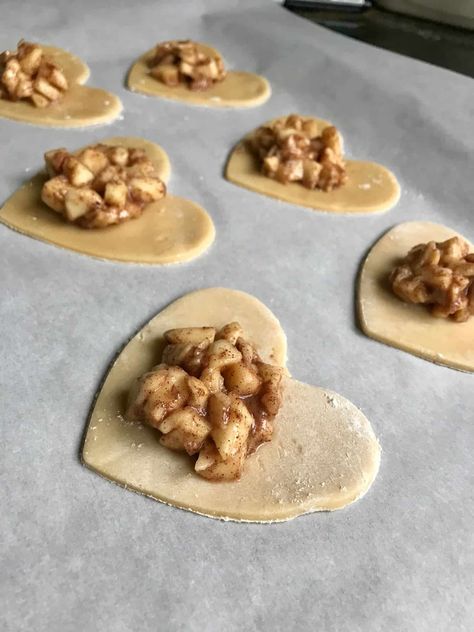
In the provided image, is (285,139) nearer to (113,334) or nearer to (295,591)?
(113,334)

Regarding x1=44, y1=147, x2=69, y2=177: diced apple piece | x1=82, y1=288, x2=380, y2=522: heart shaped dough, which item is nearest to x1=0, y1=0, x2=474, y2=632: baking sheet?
x1=82, y1=288, x2=380, y2=522: heart shaped dough

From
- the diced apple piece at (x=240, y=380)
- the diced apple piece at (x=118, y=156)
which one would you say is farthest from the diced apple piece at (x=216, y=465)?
the diced apple piece at (x=118, y=156)

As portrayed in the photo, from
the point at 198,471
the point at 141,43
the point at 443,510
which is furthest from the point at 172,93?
the point at 443,510

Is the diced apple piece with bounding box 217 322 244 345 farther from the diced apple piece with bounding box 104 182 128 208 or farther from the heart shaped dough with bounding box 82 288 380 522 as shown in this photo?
the diced apple piece with bounding box 104 182 128 208

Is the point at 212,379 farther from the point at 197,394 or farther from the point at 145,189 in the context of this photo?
the point at 145,189

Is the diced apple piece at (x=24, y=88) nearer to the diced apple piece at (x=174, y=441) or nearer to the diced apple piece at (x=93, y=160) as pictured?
the diced apple piece at (x=93, y=160)

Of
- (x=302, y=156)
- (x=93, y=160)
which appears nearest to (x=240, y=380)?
(x=93, y=160)
